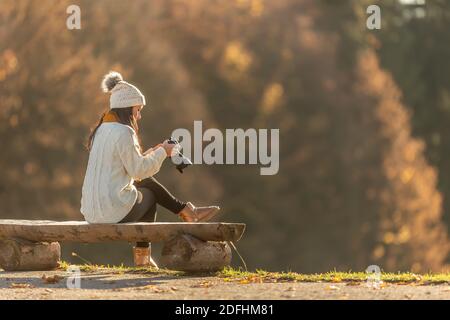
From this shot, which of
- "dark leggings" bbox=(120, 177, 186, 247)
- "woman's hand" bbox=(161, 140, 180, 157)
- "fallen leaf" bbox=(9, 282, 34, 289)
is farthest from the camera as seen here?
"dark leggings" bbox=(120, 177, 186, 247)

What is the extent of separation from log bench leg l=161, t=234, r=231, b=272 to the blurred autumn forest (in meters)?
21.1

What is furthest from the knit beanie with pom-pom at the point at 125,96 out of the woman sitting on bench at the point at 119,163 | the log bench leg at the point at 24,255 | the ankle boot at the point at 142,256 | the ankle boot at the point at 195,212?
the log bench leg at the point at 24,255

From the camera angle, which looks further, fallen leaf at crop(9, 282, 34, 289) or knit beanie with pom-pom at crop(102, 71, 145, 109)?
knit beanie with pom-pom at crop(102, 71, 145, 109)

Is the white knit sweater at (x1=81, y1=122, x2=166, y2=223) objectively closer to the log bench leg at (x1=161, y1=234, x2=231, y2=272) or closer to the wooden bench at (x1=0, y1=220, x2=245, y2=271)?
the wooden bench at (x1=0, y1=220, x2=245, y2=271)

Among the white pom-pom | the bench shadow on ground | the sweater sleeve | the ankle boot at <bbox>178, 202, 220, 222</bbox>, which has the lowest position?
the bench shadow on ground

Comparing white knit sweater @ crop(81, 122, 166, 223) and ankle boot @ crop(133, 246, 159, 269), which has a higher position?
white knit sweater @ crop(81, 122, 166, 223)

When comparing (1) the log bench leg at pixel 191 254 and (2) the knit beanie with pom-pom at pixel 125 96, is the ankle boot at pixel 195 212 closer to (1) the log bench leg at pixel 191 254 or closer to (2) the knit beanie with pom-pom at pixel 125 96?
(1) the log bench leg at pixel 191 254

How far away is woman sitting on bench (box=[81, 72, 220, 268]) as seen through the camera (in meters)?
13.1

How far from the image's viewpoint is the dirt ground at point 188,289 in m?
10.9

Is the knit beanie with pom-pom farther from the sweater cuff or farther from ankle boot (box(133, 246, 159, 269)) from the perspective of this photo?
ankle boot (box(133, 246, 159, 269))

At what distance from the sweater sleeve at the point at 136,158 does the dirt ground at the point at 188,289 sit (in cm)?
107

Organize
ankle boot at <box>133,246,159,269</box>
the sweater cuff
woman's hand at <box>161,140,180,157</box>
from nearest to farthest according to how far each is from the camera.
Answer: the sweater cuff → woman's hand at <box>161,140,180,157</box> → ankle boot at <box>133,246,159,269</box>

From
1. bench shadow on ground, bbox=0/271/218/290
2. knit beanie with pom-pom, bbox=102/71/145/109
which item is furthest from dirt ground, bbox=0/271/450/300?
knit beanie with pom-pom, bbox=102/71/145/109
